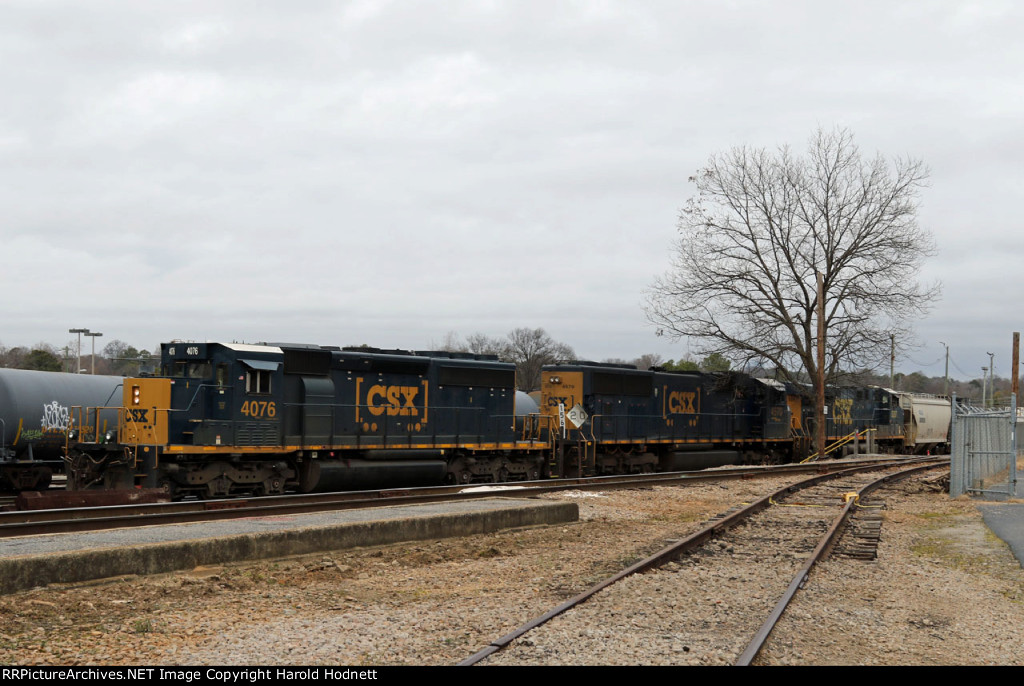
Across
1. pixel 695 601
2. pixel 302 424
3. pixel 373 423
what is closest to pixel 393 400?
pixel 373 423

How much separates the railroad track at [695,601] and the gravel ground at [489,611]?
37 millimetres

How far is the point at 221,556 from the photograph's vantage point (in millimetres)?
10312

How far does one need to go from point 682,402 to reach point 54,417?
19363 millimetres

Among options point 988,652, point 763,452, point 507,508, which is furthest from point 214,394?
point 763,452

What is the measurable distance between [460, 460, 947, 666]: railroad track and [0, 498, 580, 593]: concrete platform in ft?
10.4

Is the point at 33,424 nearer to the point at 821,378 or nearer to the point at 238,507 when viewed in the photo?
the point at 238,507

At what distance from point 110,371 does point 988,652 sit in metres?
108

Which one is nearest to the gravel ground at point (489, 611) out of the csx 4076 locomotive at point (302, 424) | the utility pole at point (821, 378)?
the csx 4076 locomotive at point (302, 424)

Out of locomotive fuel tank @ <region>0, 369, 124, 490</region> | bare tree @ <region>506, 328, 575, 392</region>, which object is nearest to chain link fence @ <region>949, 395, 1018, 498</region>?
locomotive fuel tank @ <region>0, 369, 124, 490</region>

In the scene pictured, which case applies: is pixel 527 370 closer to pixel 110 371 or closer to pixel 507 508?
pixel 110 371

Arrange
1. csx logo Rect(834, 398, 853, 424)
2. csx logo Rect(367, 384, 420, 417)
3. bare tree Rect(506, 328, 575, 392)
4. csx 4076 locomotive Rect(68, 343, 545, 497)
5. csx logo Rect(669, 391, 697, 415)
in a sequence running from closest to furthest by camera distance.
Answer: csx 4076 locomotive Rect(68, 343, 545, 497), csx logo Rect(367, 384, 420, 417), csx logo Rect(669, 391, 697, 415), csx logo Rect(834, 398, 853, 424), bare tree Rect(506, 328, 575, 392)

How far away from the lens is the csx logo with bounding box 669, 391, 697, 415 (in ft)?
102

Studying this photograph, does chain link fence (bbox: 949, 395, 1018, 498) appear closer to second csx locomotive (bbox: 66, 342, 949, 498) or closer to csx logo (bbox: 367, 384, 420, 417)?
second csx locomotive (bbox: 66, 342, 949, 498)

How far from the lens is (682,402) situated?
31625mm
